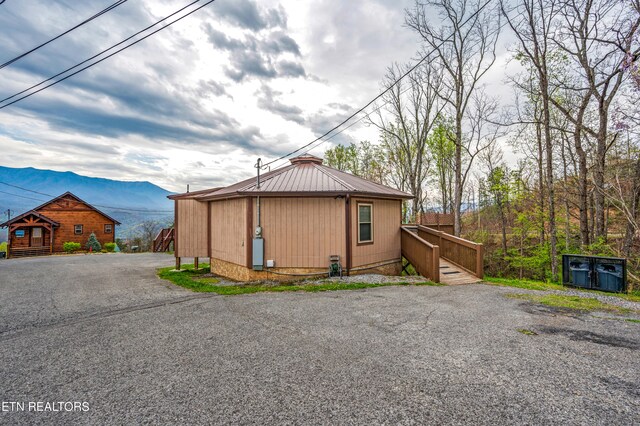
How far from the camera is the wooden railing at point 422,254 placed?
796 centimetres

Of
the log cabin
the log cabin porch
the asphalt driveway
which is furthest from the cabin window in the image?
the log cabin porch

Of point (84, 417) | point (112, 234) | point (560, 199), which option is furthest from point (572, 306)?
point (112, 234)

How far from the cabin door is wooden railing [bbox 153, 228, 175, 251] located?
10828mm

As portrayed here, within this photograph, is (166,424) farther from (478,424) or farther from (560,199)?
(560,199)

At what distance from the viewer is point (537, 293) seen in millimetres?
6602

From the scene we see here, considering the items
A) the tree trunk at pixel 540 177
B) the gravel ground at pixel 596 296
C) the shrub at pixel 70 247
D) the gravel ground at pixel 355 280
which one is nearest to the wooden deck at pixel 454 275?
the gravel ground at pixel 355 280

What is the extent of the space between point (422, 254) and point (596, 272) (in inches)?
159

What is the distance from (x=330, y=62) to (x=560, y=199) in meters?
12.4

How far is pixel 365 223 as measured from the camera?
879 centimetres

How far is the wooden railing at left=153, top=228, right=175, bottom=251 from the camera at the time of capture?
19.1m

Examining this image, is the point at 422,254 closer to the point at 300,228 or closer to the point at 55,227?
the point at 300,228

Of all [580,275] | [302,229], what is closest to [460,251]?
[580,275]

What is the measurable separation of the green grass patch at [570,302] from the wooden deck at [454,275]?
4.91 feet

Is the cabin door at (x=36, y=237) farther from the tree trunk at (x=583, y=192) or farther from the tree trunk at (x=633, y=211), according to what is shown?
the tree trunk at (x=633, y=211)
